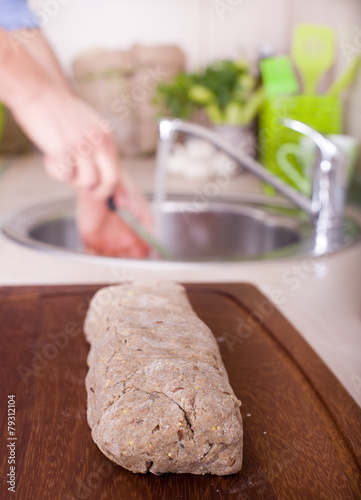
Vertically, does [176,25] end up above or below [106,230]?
above

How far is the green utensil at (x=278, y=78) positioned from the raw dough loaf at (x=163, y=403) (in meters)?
1.26

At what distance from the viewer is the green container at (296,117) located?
1615 mm

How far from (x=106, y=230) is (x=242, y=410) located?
3.13 feet

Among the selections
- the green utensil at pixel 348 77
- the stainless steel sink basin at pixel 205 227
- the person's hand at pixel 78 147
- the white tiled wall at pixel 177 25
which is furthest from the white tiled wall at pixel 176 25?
the person's hand at pixel 78 147

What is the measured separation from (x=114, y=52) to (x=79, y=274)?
1.39 m

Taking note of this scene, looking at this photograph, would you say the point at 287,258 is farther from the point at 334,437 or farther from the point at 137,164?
the point at 137,164

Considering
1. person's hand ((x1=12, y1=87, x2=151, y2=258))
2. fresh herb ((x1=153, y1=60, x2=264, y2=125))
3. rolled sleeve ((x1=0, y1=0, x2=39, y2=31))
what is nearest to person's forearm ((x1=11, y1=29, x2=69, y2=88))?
rolled sleeve ((x1=0, y1=0, x2=39, y2=31))

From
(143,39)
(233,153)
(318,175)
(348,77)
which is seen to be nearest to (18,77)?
(233,153)

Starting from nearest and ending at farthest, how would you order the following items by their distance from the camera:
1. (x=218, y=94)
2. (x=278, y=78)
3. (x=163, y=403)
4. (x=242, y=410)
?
1. (x=163, y=403)
2. (x=242, y=410)
3. (x=278, y=78)
4. (x=218, y=94)

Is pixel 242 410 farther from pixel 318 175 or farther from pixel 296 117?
pixel 296 117

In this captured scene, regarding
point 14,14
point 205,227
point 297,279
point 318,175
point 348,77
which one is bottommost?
point 205,227

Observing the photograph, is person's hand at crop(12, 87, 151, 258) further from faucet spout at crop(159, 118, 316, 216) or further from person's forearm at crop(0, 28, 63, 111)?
faucet spout at crop(159, 118, 316, 216)

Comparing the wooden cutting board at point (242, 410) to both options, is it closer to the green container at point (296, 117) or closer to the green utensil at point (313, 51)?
the green container at point (296, 117)

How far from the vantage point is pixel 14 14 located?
1438 millimetres
